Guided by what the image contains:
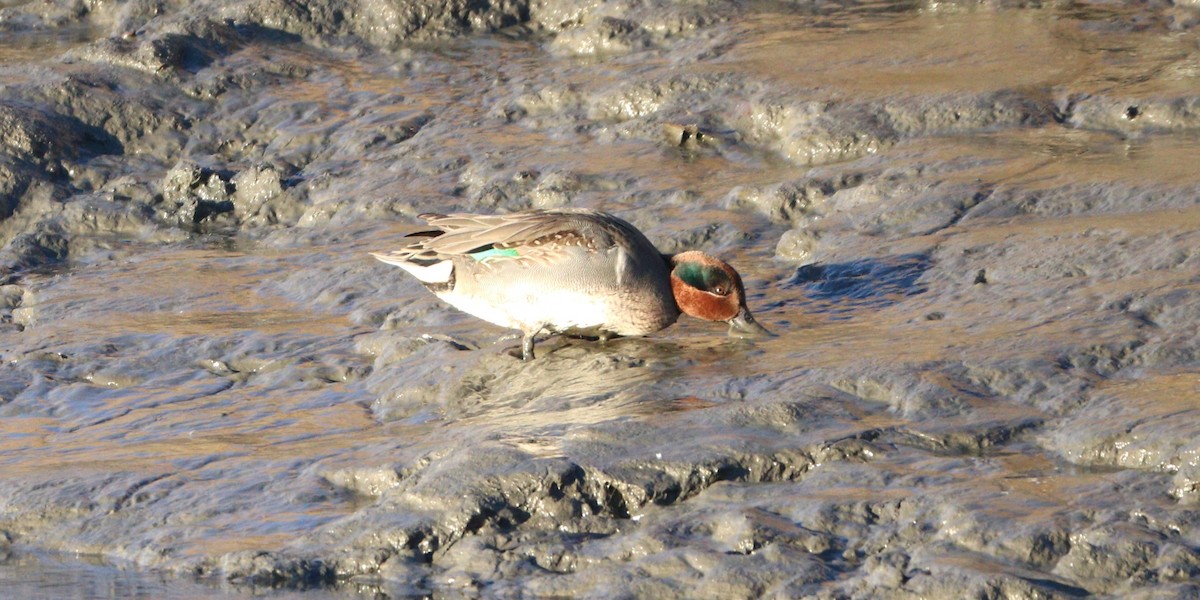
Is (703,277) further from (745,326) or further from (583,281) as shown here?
(583,281)

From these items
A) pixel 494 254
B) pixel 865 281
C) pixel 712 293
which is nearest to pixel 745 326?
pixel 712 293

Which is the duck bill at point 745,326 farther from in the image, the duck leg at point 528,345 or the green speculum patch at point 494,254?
the green speculum patch at point 494,254

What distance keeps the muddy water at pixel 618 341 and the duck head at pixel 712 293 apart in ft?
0.45

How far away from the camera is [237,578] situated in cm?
528

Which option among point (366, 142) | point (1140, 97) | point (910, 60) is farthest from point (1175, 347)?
point (366, 142)

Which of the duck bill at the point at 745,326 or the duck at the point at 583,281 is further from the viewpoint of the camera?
the duck bill at the point at 745,326

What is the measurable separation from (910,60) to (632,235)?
3.83 m

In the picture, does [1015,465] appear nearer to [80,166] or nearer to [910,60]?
[910,60]

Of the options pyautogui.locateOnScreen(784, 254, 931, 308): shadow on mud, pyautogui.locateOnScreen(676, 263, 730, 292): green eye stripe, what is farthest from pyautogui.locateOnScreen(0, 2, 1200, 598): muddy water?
pyautogui.locateOnScreen(676, 263, 730, 292): green eye stripe

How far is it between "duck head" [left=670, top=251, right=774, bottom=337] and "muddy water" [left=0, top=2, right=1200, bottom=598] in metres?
0.14

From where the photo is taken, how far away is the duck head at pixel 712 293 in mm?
7023

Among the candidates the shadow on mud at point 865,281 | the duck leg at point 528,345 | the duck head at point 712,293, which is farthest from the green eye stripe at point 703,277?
the shadow on mud at point 865,281

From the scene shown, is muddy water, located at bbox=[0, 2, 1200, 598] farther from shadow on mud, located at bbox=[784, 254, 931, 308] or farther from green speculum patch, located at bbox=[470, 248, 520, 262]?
green speculum patch, located at bbox=[470, 248, 520, 262]

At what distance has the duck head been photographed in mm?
7023
